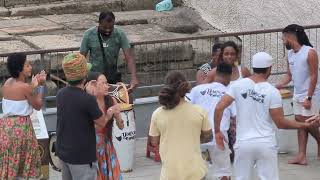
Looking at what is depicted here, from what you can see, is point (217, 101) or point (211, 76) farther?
point (211, 76)

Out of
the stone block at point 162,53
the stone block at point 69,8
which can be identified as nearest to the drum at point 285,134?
the stone block at point 162,53

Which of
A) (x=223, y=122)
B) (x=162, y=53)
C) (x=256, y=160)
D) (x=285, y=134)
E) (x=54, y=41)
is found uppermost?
(x=54, y=41)

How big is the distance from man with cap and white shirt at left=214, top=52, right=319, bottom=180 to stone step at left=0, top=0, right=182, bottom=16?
8013mm

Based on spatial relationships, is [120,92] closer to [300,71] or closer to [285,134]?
[300,71]

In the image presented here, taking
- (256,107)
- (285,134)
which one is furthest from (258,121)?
(285,134)

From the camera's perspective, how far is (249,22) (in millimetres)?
14594

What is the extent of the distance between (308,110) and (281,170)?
762 mm

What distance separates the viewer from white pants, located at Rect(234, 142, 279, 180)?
24.9 feet

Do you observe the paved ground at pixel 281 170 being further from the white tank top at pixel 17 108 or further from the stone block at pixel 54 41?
the stone block at pixel 54 41

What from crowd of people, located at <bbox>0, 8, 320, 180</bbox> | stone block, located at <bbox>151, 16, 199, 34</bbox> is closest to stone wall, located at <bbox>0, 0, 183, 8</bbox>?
stone block, located at <bbox>151, 16, 199, 34</bbox>

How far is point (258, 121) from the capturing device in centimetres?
764

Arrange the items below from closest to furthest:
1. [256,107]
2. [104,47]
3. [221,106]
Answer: [256,107], [221,106], [104,47]

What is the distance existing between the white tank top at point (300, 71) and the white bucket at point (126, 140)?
76.3 inches

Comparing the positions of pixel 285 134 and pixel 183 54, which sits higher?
pixel 183 54
